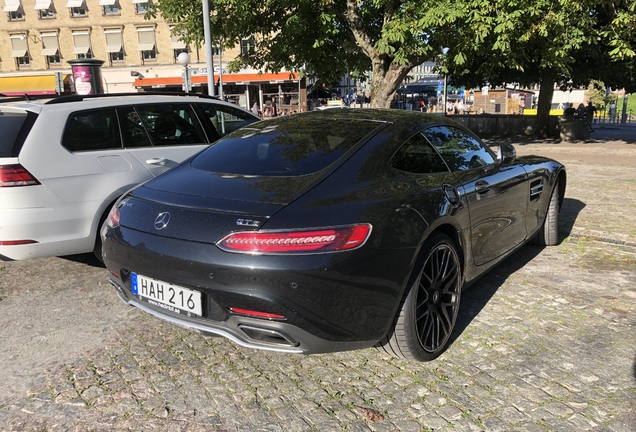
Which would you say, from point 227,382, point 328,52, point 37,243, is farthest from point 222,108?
point 328,52

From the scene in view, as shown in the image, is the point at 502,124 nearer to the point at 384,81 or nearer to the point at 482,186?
the point at 384,81

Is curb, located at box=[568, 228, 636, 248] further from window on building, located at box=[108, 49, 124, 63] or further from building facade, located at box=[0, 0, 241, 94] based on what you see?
window on building, located at box=[108, 49, 124, 63]

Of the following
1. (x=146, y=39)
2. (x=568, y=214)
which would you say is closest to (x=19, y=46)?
Result: (x=146, y=39)

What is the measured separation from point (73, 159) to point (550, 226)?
15.1 ft

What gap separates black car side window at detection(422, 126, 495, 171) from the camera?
12.0 feet

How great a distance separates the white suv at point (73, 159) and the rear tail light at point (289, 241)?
231 cm

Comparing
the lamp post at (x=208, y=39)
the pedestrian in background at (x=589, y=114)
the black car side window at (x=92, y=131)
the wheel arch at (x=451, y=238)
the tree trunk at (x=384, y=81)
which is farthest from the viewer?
the pedestrian in background at (x=589, y=114)

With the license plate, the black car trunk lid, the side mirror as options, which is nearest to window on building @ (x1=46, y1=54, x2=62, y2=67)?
the side mirror

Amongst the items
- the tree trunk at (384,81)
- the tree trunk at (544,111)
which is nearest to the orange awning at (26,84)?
the tree trunk at (384,81)

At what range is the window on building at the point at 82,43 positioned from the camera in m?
45.6

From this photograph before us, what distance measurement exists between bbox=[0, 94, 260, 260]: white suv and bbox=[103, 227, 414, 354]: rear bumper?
179cm

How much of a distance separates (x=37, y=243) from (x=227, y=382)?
2.14 meters

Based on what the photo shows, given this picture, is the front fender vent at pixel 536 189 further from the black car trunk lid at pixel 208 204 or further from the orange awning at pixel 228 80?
the orange awning at pixel 228 80

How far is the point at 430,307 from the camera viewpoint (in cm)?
316
